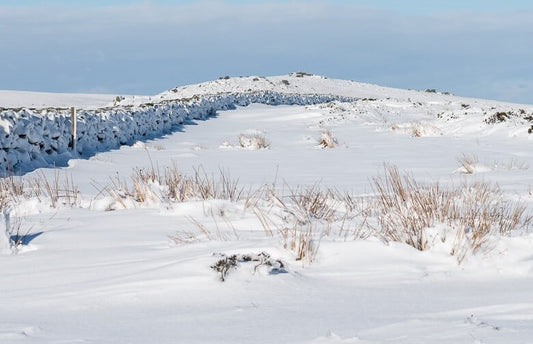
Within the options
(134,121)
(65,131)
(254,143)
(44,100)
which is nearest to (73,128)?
(65,131)

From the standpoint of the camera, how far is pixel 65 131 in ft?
41.8

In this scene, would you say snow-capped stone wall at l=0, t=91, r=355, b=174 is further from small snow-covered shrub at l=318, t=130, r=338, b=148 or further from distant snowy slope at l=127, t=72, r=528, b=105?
distant snowy slope at l=127, t=72, r=528, b=105

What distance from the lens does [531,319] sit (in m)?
2.64

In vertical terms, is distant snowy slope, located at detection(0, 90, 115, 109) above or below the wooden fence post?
below

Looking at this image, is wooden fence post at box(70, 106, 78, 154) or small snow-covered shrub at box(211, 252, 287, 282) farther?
wooden fence post at box(70, 106, 78, 154)

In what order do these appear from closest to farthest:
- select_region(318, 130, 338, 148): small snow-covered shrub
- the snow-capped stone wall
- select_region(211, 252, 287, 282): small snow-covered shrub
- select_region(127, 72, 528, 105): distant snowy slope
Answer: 1. select_region(211, 252, 287, 282): small snow-covered shrub
2. the snow-capped stone wall
3. select_region(318, 130, 338, 148): small snow-covered shrub
4. select_region(127, 72, 528, 105): distant snowy slope

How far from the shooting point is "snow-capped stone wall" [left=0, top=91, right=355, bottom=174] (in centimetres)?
1038

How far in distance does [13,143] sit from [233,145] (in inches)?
253

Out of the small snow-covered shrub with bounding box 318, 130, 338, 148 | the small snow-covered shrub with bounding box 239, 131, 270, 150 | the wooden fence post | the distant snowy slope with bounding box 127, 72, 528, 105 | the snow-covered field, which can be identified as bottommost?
the distant snowy slope with bounding box 127, 72, 528, 105

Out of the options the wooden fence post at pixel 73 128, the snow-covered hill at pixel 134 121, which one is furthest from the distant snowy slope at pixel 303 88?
the wooden fence post at pixel 73 128

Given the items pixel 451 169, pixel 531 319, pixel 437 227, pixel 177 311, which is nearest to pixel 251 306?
pixel 177 311

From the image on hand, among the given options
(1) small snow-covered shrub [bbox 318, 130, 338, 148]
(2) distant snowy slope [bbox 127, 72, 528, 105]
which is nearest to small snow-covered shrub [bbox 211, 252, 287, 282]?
(1) small snow-covered shrub [bbox 318, 130, 338, 148]

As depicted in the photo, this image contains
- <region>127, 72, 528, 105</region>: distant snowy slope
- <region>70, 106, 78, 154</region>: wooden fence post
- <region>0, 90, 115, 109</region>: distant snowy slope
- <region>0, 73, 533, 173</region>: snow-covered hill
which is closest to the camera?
<region>0, 73, 533, 173</region>: snow-covered hill

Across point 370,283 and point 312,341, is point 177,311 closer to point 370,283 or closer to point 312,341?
point 312,341
